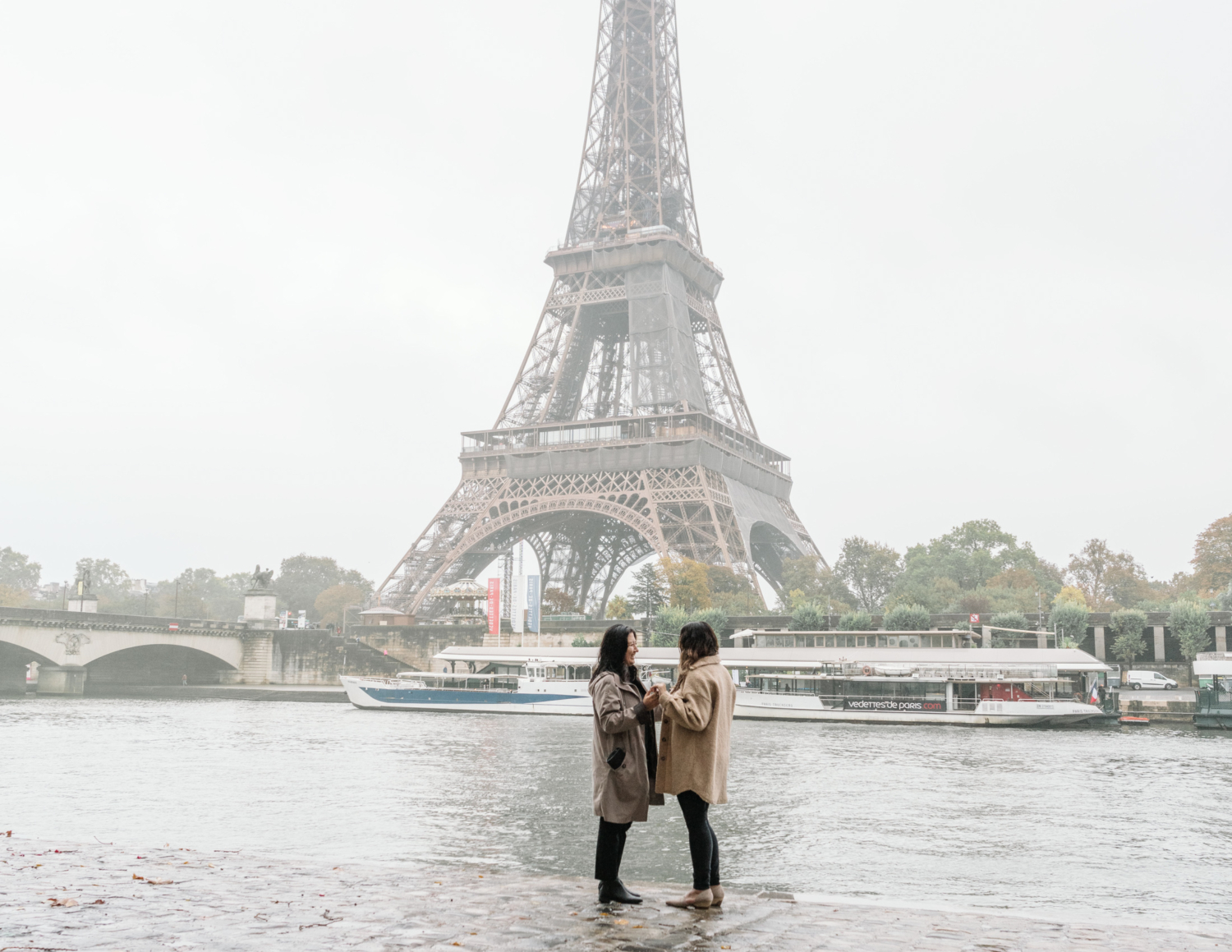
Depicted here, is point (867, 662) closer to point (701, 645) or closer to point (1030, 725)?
point (1030, 725)

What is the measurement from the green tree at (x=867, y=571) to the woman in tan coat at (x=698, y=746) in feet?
236

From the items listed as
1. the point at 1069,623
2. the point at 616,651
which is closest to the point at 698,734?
the point at 616,651

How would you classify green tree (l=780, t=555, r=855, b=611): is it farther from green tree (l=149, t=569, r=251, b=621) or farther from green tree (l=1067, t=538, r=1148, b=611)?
green tree (l=149, t=569, r=251, b=621)

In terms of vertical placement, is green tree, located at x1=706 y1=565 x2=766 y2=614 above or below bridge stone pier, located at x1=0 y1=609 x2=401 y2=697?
above

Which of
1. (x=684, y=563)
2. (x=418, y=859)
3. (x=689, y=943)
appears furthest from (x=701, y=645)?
(x=684, y=563)

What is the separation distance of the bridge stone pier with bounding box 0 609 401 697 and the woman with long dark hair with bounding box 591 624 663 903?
5766cm

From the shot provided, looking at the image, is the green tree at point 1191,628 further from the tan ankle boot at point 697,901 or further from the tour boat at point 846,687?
the tan ankle boot at point 697,901

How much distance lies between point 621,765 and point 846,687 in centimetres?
4055

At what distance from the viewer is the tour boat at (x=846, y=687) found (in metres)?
43.3

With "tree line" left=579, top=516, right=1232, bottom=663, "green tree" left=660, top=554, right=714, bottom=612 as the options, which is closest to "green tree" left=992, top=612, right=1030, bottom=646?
"tree line" left=579, top=516, right=1232, bottom=663

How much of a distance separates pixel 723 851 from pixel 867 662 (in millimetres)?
34863

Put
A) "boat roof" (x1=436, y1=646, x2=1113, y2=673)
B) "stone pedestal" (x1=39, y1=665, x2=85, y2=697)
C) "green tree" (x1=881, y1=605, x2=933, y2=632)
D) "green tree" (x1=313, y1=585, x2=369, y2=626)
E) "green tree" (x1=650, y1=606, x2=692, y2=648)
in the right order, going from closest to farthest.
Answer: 1. "boat roof" (x1=436, y1=646, x2=1113, y2=673)
2. "stone pedestal" (x1=39, y1=665, x2=85, y2=697)
3. "green tree" (x1=881, y1=605, x2=933, y2=632)
4. "green tree" (x1=650, y1=606, x2=692, y2=648)
5. "green tree" (x1=313, y1=585, x2=369, y2=626)

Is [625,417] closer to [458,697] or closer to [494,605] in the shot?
[494,605]

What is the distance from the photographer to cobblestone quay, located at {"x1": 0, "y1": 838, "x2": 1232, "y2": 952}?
21.3 feet
